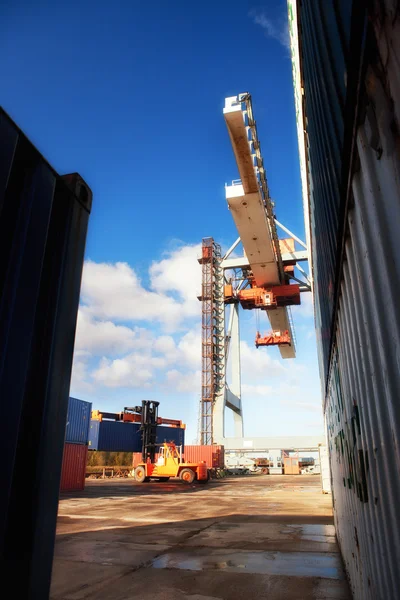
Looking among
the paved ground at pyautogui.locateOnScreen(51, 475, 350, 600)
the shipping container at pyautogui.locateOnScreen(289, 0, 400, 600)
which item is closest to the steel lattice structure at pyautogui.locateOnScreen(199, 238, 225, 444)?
the paved ground at pyautogui.locateOnScreen(51, 475, 350, 600)

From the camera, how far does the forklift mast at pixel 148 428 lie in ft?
83.8

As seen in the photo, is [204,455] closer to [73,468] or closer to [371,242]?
[73,468]

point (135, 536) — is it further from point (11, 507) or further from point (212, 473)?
point (212, 473)

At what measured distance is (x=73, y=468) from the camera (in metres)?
21.8

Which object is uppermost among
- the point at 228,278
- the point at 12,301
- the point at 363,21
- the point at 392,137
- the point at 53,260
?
the point at 228,278

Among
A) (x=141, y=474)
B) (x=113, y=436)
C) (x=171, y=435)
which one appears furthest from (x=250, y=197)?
(x=171, y=435)

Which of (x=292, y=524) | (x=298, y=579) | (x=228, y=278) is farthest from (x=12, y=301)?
(x=228, y=278)

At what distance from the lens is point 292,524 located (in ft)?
33.0

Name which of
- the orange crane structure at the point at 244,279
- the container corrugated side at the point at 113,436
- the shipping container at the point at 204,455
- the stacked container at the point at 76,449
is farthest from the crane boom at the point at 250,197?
the container corrugated side at the point at 113,436

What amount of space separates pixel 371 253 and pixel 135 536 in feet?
29.2

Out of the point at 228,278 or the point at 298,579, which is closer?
the point at 298,579

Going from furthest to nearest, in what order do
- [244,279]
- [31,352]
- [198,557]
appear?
1. [244,279]
2. [198,557]
3. [31,352]

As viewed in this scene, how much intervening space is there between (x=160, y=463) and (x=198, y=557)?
19.0 m

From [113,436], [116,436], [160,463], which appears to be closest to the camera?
[160,463]
